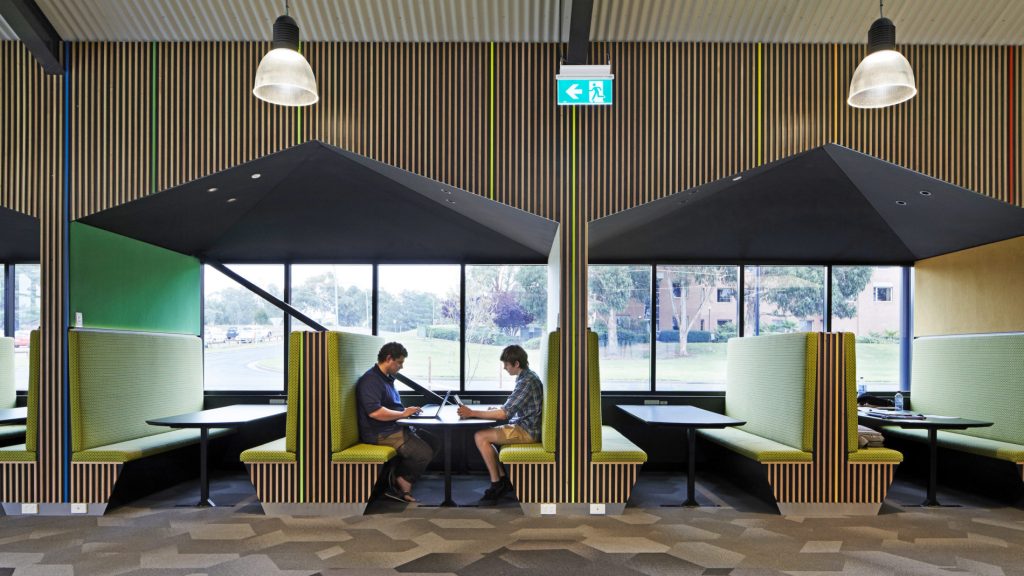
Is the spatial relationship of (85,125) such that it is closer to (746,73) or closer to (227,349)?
(227,349)

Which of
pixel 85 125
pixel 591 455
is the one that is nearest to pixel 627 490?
pixel 591 455

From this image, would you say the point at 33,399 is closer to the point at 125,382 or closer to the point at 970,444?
the point at 125,382

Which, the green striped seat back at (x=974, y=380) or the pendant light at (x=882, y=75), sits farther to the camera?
the green striped seat back at (x=974, y=380)

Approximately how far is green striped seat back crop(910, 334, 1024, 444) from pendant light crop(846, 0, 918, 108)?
3022mm

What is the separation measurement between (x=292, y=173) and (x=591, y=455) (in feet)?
12.3

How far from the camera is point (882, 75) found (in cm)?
412

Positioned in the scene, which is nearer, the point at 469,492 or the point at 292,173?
the point at 469,492

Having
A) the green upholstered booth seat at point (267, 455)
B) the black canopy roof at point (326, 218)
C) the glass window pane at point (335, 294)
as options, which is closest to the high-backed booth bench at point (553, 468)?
the black canopy roof at point (326, 218)

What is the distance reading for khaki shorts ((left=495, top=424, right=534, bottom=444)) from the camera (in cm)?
568

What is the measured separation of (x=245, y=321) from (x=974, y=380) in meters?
7.21

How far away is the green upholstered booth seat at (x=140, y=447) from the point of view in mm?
5383

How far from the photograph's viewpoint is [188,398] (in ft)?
23.0

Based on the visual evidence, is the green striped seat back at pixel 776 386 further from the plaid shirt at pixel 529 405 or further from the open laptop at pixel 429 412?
the open laptop at pixel 429 412

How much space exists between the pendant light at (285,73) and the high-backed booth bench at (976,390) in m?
5.87
